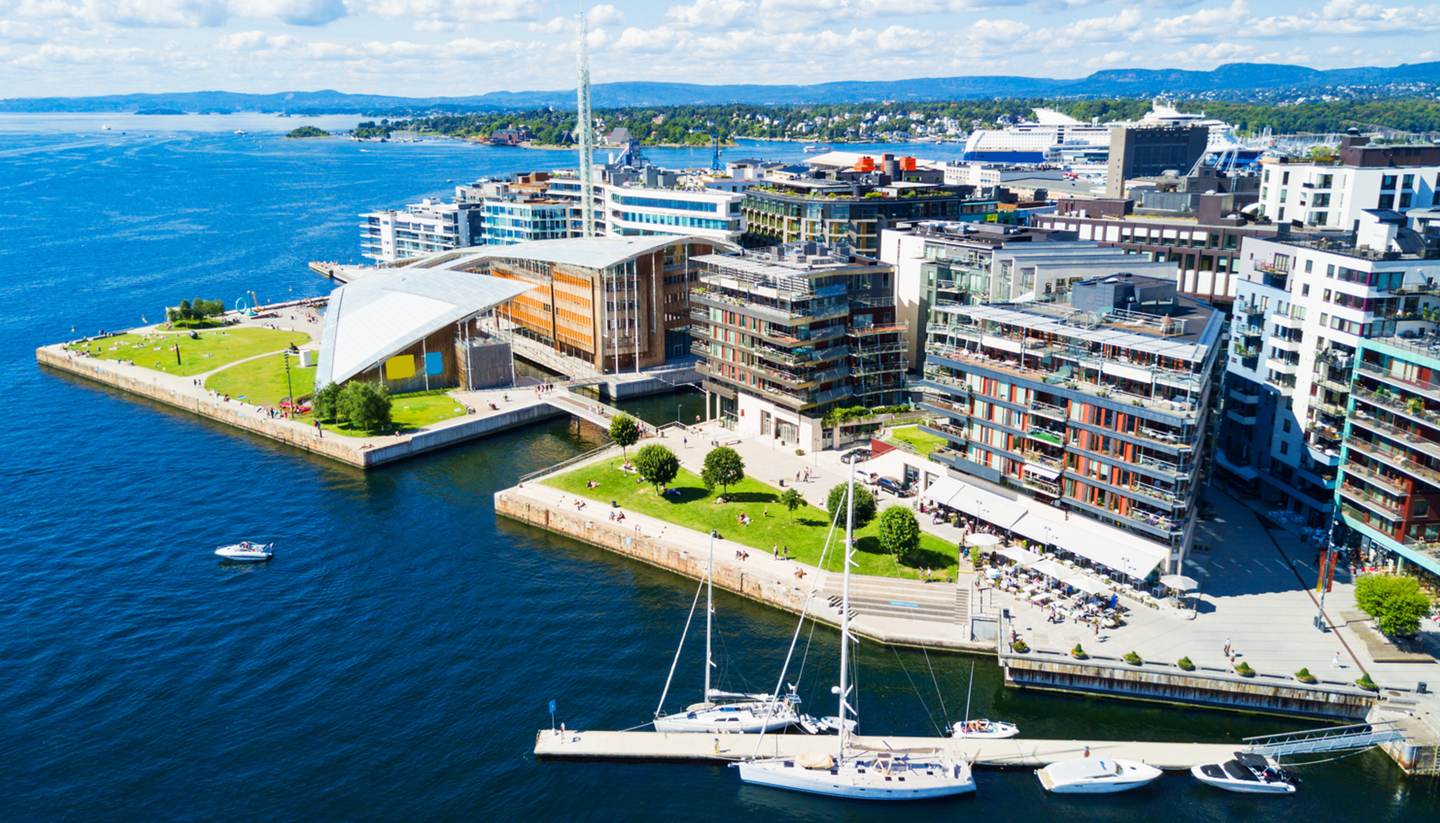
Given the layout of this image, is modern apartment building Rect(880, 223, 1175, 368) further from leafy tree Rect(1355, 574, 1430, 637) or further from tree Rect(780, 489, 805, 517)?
leafy tree Rect(1355, 574, 1430, 637)

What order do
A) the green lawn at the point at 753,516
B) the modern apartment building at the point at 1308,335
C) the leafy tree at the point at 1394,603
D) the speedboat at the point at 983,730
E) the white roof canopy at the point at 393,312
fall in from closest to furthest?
the speedboat at the point at 983,730 → the leafy tree at the point at 1394,603 → the modern apartment building at the point at 1308,335 → the green lawn at the point at 753,516 → the white roof canopy at the point at 393,312

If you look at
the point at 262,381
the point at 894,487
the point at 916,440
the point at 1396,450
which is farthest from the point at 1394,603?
the point at 262,381

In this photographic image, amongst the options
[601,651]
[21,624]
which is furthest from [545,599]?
[21,624]

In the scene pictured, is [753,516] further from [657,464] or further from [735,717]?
[735,717]

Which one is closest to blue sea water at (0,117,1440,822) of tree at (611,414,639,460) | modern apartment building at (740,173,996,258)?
tree at (611,414,639,460)

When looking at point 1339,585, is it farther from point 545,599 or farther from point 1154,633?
point 545,599

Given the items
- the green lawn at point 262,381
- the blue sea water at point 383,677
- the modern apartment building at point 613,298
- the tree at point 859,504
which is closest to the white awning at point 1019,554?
the tree at point 859,504

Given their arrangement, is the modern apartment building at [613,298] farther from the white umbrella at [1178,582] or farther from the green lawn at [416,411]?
the white umbrella at [1178,582]
